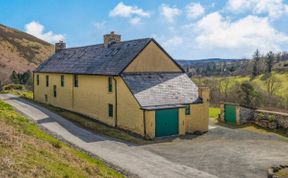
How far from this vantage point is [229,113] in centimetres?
3638

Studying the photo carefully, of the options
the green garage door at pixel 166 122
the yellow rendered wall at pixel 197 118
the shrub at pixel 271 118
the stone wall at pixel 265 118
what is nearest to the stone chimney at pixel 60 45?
the yellow rendered wall at pixel 197 118

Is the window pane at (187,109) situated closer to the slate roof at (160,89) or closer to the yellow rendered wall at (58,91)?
the slate roof at (160,89)

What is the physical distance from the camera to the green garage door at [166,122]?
28.1m

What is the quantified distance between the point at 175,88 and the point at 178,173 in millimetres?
13188

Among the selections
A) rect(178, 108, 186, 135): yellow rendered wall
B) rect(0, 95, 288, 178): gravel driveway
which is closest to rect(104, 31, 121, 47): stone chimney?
rect(0, 95, 288, 178): gravel driveway

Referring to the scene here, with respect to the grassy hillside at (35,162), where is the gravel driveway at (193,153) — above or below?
below

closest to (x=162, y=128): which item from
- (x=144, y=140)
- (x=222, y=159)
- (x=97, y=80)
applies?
(x=144, y=140)

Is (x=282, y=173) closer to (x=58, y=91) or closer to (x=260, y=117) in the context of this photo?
(x=260, y=117)

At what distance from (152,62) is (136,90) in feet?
15.2

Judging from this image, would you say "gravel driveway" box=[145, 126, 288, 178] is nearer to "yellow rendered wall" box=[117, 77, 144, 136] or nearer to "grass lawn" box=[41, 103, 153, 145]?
"grass lawn" box=[41, 103, 153, 145]

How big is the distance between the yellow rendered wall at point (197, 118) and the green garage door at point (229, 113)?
5609mm

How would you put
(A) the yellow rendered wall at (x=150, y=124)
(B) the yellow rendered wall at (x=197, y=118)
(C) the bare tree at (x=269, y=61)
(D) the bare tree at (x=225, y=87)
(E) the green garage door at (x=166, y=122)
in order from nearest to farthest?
(A) the yellow rendered wall at (x=150, y=124) → (E) the green garage door at (x=166, y=122) → (B) the yellow rendered wall at (x=197, y=118) → (D) the bare tree at (x=225, y=87) → (C) the bare tree at (x=269, y=61)

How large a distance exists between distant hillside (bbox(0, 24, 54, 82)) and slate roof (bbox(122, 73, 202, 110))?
67.4 m

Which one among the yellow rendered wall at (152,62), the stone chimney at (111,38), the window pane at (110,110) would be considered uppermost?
the stone chimney at (111,38)
